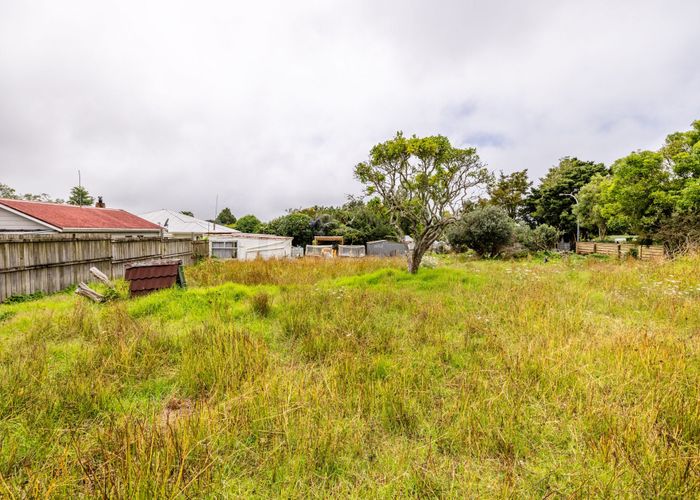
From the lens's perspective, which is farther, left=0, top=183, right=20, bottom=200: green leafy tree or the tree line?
left=0, top=183, right=20, bottom=200: green leafy tree

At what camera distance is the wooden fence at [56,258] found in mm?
7805

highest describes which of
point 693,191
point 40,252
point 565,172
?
point 565,172

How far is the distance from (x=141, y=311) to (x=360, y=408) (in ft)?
18.3

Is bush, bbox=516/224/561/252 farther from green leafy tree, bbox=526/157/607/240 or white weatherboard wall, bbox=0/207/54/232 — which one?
white weatherboard wall, bbox=0/207/54/232

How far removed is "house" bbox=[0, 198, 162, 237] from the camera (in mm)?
12477

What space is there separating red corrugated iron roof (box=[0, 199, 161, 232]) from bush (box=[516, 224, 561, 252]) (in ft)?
85.3

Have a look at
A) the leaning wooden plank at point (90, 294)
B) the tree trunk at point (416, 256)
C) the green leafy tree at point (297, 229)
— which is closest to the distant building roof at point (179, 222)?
the green leafy tree at point (297, 229)

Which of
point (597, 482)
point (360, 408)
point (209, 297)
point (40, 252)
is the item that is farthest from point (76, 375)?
point (40, 252)

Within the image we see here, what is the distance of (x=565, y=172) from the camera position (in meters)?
34.2

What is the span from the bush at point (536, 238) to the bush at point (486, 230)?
7.64ft

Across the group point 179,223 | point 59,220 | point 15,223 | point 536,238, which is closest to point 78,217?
point 59,220

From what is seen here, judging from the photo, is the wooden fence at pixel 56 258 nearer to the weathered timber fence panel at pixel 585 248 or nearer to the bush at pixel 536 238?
the bush at pixel 536 238

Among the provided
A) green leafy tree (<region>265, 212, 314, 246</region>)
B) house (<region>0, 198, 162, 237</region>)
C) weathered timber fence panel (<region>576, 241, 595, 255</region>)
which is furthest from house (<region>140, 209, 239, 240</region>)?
weathered timber fence panel (<region>576, 241, 595, 255</region>)

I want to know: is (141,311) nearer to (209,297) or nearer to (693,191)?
(209,297)
